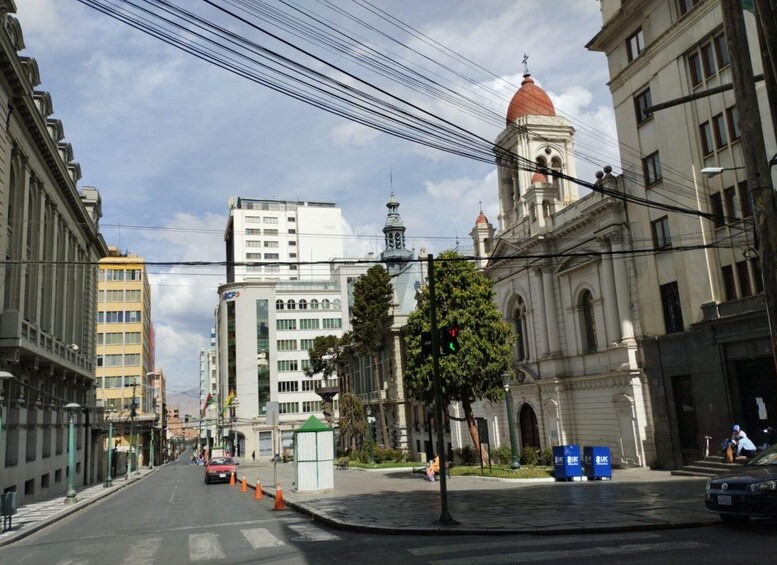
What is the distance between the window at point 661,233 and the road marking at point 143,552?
24.1m

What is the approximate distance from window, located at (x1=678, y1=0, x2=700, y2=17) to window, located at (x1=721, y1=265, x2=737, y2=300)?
11056 mm

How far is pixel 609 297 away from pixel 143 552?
25994 mm

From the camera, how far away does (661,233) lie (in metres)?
29.8

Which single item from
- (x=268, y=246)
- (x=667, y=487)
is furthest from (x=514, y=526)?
(x=268, y=246)

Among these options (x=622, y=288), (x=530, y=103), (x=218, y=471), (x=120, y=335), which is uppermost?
(x=530, y=103)

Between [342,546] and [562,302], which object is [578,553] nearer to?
[342,546]

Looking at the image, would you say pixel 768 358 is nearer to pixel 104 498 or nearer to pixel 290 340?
pixel 104 498

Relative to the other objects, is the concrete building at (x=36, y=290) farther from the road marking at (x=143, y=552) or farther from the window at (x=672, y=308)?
the window at (x=672, y=308)

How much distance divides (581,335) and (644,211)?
8.48 metres

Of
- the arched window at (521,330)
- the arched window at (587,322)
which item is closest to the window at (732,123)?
the arched window at (587,322)

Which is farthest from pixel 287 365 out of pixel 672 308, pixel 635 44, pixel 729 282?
pixel 729 282

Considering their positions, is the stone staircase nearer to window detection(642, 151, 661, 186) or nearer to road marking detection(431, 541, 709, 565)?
window detection(642, 151, 661, 186)

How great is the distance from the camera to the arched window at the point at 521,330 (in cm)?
4172

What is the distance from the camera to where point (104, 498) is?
33.9 m
